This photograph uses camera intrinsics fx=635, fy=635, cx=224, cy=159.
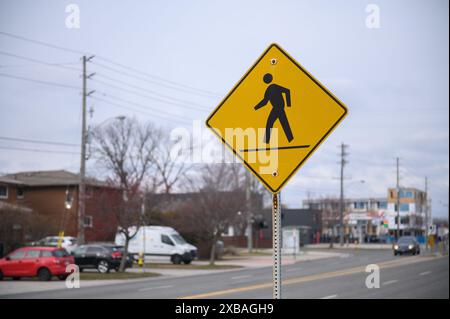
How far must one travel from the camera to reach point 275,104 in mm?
5258

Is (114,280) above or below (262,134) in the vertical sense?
below

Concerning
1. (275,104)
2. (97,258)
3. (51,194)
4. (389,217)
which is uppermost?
(275,104)

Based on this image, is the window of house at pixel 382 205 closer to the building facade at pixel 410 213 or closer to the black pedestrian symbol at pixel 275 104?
the building facade at pixel 410 213

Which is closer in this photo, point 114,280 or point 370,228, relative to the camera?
point 114,280

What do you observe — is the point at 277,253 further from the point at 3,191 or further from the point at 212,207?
the point at 3,191

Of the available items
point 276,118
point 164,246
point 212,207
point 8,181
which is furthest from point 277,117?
point 8,181

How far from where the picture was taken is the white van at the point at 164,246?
42.6 meters

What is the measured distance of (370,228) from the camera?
420ft

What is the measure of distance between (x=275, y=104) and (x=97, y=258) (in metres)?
29.8

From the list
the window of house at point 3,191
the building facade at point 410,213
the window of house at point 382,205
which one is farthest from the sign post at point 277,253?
the window of house at point 382,205
